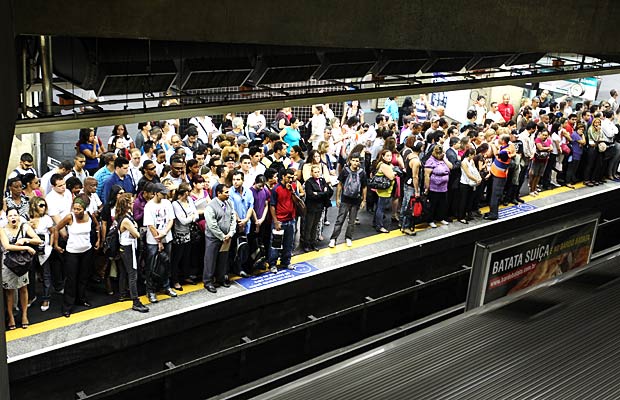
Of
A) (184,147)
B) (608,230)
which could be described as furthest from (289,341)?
(608,230)

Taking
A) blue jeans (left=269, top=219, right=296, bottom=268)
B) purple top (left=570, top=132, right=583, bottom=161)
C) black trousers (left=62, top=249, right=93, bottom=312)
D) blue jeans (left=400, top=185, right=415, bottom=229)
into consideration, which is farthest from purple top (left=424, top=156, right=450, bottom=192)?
black trousers (left=62, top=249, right=93, bottom=312)

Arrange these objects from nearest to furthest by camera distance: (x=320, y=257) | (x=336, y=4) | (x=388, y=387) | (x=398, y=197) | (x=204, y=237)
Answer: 1. (x=388, y=387)
2. (x=336, y=4)
3. (x=204, y=237)
4. (x=320, y=257)
5. (x=398, y=197)

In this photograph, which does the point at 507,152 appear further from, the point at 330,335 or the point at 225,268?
the point at 225,268

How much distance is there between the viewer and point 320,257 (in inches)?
420

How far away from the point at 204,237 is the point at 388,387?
5.12m

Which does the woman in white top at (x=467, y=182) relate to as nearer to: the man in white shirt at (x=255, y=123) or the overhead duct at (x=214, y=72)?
the man in white shirt at (x=255, y=123)

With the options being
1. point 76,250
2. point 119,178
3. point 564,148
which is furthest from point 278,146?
point 564,148

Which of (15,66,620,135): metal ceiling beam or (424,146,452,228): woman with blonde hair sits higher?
(15,66,620,135): metal ceiling beam

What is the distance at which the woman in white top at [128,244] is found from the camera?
27.4ft

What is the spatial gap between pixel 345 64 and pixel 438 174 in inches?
172

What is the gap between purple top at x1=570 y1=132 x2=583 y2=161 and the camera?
594 inches

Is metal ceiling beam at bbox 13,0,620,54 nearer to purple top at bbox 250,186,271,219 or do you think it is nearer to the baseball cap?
the baseball cap

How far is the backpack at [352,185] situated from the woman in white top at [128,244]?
3469 millimetres

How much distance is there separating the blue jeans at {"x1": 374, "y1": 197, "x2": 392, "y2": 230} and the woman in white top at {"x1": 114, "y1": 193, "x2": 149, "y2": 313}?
451 centimetres
